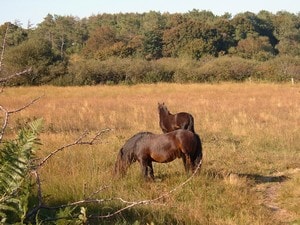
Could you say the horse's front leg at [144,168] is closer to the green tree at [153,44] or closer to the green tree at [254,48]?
the green tree at [254,48]

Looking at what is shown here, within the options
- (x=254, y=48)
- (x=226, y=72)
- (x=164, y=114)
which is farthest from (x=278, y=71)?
(x=164, y=114)

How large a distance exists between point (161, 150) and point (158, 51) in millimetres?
56672

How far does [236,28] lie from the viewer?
6906 cm

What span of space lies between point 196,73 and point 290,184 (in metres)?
34.2

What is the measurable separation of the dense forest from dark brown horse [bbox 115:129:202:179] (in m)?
4.19

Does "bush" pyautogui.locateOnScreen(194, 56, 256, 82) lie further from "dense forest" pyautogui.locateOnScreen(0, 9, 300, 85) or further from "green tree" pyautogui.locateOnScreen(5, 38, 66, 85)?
"green tree" pyautogui.locateOnScreen(5, 38, 66, 85)

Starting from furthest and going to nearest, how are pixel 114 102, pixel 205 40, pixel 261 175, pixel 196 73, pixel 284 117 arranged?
1. pixel 205 40
2. pixel 196 73
3. pixel 114 102
4. pixel 284 117
5. pixel 261 175

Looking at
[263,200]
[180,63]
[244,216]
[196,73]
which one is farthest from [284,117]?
[180,63]

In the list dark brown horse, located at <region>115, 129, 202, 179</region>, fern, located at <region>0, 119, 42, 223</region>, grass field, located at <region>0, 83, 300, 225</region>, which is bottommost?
grass field, located at <region>0, 83, 300, 225</region>

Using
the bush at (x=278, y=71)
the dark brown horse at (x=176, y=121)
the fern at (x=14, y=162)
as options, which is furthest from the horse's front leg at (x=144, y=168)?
the bush at (x=278, y=71)

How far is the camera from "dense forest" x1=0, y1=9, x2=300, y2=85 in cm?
3828

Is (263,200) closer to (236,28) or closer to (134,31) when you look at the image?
(236,28)

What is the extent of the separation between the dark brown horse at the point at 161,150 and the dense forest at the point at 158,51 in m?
4.19

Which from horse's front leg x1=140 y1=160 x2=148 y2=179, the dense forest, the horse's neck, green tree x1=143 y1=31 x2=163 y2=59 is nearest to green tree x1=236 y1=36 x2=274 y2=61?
the dense forest
